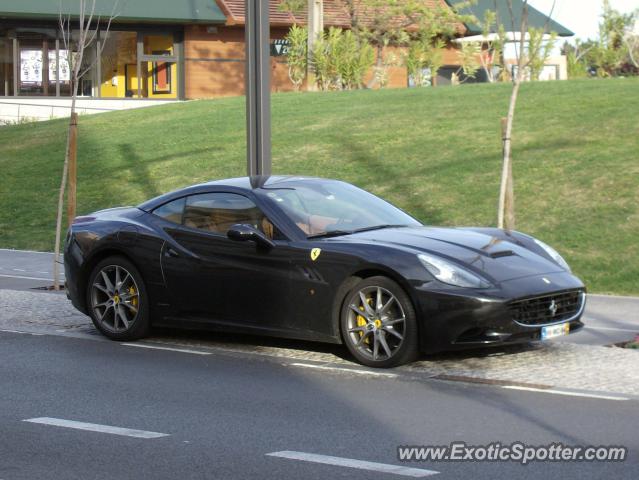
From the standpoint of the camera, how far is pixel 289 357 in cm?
946

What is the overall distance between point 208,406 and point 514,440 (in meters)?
2.12

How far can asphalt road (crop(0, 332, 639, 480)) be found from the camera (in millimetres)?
5988

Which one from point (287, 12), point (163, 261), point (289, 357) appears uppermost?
point (287, 12)

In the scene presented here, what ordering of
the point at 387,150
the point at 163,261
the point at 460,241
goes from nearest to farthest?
the point at 460,241
the point at 163,261
the point at 387,150

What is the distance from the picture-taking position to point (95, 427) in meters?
7.00

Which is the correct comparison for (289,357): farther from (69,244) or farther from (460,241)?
(69,244)

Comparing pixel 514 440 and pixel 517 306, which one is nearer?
pixel 514 440

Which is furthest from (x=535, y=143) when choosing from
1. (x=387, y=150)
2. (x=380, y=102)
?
(x=380, y=102)

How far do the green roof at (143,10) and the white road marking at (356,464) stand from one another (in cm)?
3463

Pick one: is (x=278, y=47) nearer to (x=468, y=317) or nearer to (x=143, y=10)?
(x=143, y=10)

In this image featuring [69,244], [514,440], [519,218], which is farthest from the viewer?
[519,218]

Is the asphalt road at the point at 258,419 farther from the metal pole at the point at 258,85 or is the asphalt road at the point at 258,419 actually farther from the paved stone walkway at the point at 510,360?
the metal pole at the point at 258,85

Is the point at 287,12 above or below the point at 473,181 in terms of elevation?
above

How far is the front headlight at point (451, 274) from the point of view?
8.52m
